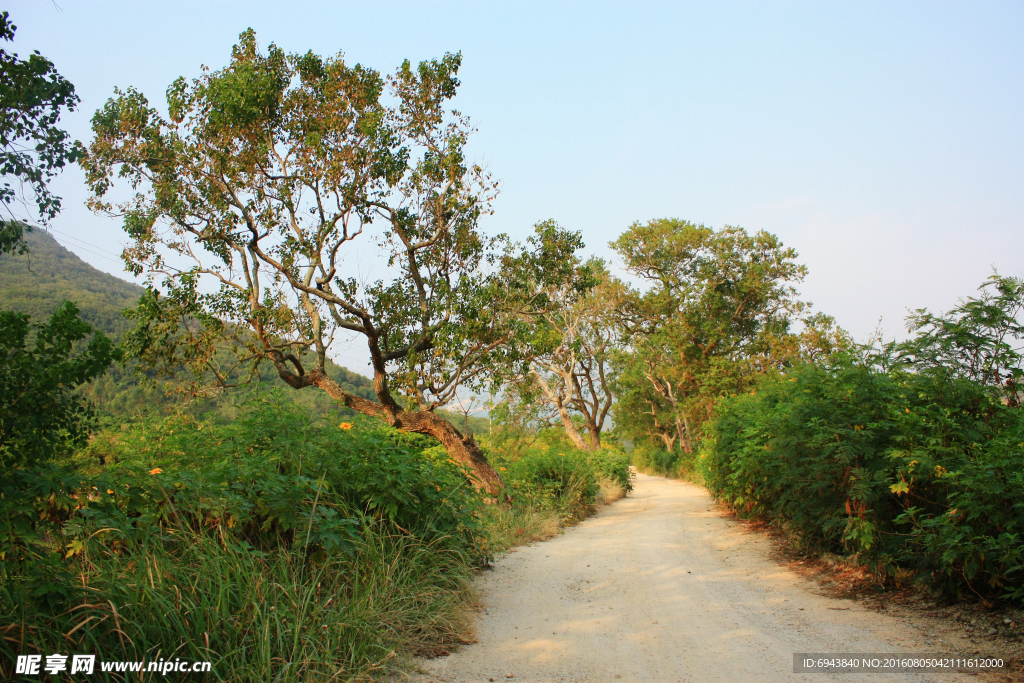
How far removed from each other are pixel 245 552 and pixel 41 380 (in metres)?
1.44

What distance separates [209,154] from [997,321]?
1202cm

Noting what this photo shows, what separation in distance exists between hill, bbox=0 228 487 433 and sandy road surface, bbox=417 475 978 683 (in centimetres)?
248

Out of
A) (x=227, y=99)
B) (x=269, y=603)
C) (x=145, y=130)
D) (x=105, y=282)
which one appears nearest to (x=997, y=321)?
(x=269, y=603)

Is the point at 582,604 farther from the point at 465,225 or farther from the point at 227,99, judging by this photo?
the point at 227,99

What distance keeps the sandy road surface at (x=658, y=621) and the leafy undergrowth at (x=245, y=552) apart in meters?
0.55

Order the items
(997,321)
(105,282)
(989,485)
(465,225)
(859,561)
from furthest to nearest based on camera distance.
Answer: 1. (105,282)
2. (465,225)
3. (997,321)
4. (859,561)
5. (989,485)

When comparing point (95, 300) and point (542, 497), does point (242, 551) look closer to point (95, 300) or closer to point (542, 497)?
point (542, 497)

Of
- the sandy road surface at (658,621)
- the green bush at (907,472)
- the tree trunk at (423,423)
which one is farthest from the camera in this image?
the tree trunk at (423,423)

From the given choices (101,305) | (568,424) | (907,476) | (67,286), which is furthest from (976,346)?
(67,286)

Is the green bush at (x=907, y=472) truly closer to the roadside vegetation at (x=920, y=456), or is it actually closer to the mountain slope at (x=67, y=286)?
the roadside vegetation at (x=920, y=456)

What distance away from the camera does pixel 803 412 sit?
6250 mm

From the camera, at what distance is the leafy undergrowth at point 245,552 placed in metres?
2.84

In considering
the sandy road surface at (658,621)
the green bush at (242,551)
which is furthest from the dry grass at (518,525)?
the green bush at (242,551)

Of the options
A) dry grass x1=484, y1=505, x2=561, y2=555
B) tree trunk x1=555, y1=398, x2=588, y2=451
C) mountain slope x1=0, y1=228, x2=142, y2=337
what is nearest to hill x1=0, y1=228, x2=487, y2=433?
mountain slope x1=0, y1=228, x2=142, y2=337
